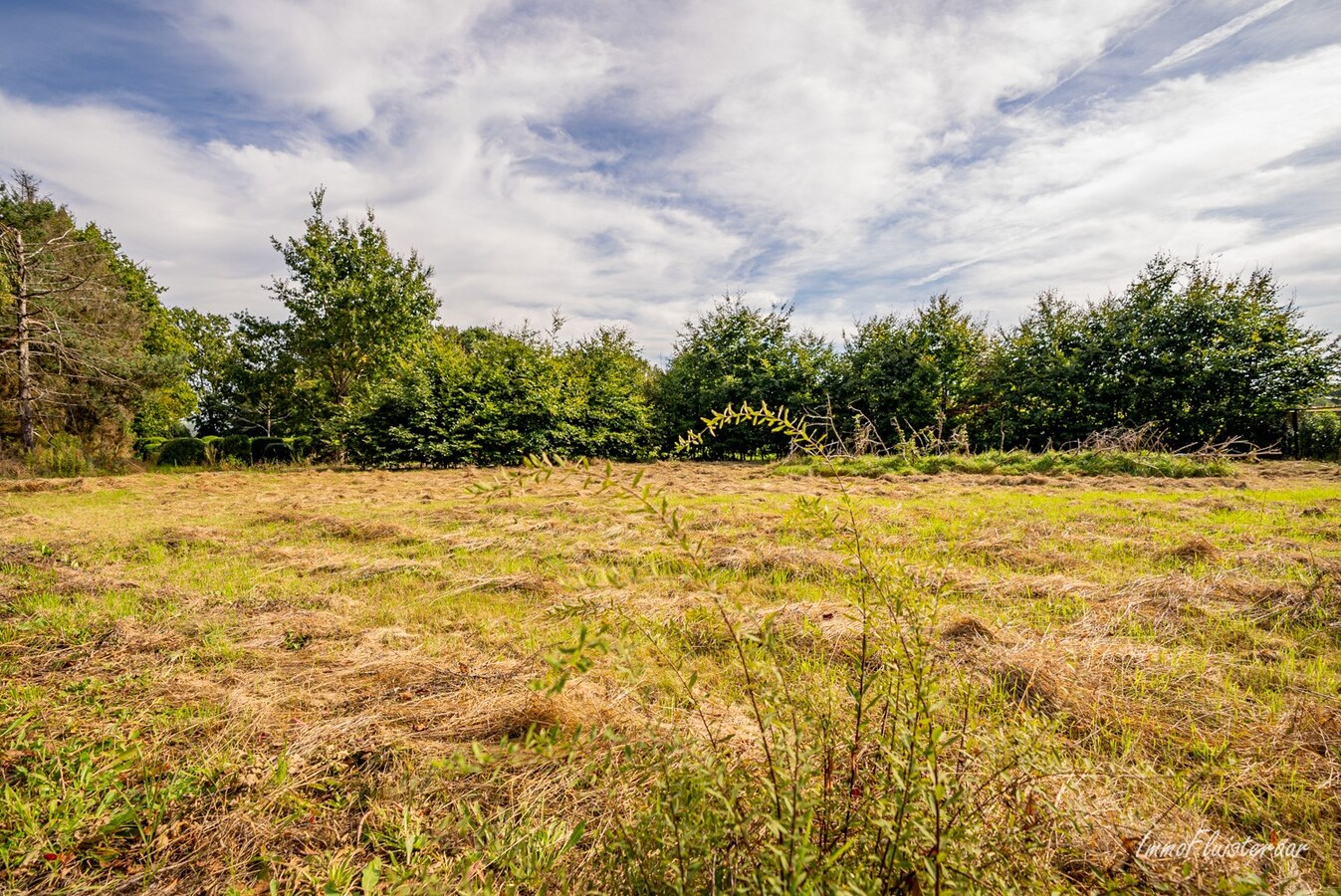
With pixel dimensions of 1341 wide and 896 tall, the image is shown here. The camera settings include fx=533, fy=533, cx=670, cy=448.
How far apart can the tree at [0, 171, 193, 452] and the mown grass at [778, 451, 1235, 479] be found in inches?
884

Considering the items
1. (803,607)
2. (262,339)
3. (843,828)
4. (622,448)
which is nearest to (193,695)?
(843,828)

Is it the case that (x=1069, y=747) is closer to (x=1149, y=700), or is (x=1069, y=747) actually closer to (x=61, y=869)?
(x=1149, y=700)

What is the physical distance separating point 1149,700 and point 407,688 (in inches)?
131

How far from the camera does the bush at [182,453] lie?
1947 centimetres

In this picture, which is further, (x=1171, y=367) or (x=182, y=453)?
(x=182, y=453)

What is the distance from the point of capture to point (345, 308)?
2198 centimetres

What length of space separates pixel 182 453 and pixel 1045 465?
90.3 ft

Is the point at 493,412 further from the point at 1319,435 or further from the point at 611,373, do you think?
the point at 1319,435

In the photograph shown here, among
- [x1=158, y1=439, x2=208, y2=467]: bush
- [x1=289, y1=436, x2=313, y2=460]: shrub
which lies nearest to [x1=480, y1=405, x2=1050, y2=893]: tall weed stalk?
[x1=289, y1=436, x2=313, y2=460]: shrub

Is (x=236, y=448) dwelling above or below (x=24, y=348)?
below

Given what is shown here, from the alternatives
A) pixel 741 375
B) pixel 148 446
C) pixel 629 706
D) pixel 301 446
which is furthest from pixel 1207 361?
pixel 148 446

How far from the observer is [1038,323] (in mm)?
15836

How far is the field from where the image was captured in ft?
4.08

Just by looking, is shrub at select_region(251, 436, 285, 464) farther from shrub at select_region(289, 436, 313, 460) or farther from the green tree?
the green tree
